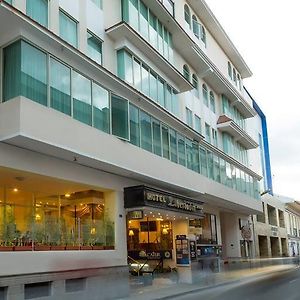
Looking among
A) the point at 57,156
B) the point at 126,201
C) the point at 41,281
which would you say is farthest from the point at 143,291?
the point at 57,156

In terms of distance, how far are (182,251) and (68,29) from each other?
14135mm

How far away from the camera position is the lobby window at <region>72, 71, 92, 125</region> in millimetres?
16344

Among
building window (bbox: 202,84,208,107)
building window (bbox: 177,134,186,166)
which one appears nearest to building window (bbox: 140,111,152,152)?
building window (bbox: 177,134,186,166)

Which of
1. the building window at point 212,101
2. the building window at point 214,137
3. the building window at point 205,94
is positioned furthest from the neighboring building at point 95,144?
the building window at point 212,101

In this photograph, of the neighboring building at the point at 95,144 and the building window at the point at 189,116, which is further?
the building window at the point at 189,116

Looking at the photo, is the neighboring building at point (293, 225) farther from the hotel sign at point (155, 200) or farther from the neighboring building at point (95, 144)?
the hotel sign at point (155, 200)

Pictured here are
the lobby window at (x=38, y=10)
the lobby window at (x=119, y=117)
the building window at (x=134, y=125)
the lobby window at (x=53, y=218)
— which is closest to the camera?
the lobby window at (x=53, y=218)

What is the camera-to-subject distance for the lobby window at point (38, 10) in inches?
615

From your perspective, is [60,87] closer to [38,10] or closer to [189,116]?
[38,10]

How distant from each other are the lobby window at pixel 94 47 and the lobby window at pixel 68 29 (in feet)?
3.01

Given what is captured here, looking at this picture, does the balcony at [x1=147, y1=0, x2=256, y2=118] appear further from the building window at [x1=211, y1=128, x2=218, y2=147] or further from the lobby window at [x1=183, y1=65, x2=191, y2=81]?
the building window at [x1=211, y1=128, x2=218, y2=147]

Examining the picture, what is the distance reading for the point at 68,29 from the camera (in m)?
17.6

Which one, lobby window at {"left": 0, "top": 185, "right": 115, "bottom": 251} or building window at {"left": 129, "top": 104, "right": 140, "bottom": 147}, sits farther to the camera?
building window at {"left": 129, "top": 104, "right": 140, "bottom": 147}

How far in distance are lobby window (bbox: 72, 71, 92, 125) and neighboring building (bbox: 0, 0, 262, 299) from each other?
0.18 feet
